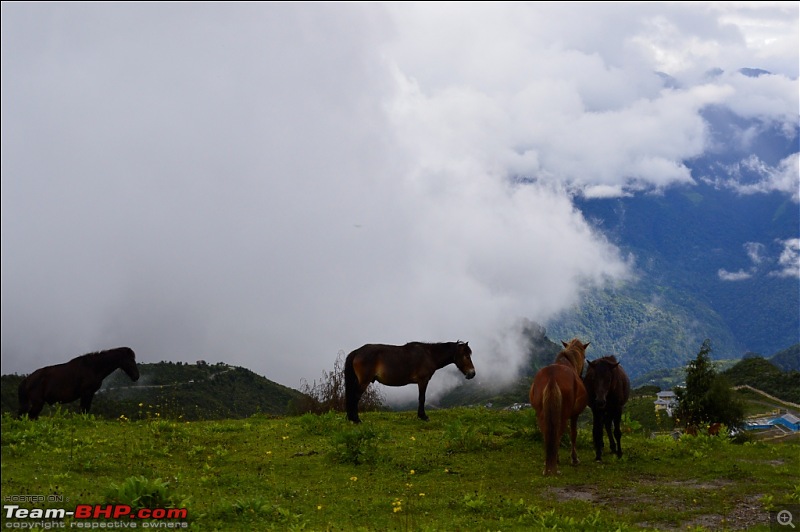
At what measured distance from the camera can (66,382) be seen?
62.1 ft

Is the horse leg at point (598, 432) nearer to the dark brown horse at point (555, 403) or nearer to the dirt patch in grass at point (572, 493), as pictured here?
the dark brown horse at point (555, 403)

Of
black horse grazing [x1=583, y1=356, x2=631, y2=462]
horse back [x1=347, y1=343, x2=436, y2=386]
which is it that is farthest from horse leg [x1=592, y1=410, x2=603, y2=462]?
horse back [x1=347, y1=343, x2=436, y2=386]

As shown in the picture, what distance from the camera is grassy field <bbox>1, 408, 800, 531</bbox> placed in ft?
32.4

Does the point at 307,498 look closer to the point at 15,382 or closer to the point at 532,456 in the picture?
the point at 532,456

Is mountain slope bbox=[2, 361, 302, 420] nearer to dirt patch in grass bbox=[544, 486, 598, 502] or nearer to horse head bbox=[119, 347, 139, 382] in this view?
horse head bbox=[119, 347, 139, 382]

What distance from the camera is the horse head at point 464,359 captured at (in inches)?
877

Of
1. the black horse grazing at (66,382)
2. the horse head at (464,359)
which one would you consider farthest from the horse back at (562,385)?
the black horse grazing at (66,382)

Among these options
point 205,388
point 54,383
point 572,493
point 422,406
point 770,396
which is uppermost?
point 54,383

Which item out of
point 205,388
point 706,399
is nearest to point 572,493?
point 706,399

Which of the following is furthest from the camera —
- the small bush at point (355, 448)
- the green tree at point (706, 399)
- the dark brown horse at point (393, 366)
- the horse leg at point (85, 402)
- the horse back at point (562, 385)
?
the green tree at point (706, 399)

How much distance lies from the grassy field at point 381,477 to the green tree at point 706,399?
17.2 metres

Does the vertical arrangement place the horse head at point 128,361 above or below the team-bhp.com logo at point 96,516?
above

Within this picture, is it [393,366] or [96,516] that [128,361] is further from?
[96,516]

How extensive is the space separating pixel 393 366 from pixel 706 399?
2371cm
